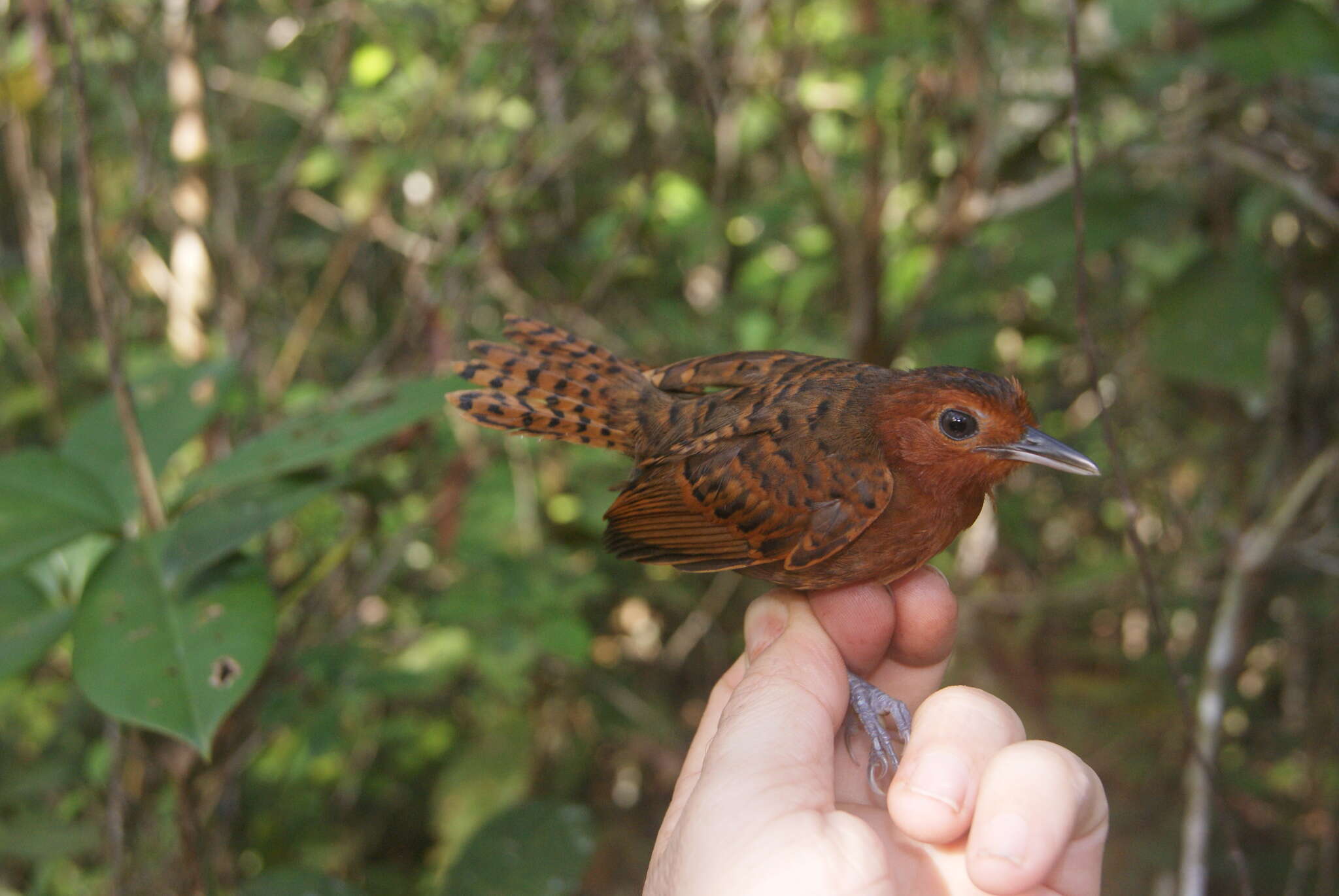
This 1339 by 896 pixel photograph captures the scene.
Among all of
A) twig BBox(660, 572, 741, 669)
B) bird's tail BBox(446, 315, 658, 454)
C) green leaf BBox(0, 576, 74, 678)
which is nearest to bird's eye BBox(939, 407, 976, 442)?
bird's tail BBox(446, 315, 658, 454)

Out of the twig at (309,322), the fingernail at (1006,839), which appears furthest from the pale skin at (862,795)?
the twig at (309,322)

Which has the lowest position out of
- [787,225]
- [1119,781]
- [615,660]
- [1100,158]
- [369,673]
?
[1119,781]

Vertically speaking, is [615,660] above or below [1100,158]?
below

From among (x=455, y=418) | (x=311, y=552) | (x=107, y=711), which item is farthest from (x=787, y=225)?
(x=107, y=711)

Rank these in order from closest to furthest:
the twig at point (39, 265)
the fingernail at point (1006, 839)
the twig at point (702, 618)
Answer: the fingernail at point (1006, 839)
the twig at point (39, 265)
the twig at point (702, 618)

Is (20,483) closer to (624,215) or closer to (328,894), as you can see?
(328,894)

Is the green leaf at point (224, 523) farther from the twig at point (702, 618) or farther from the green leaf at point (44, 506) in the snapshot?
the twig at point (702, 618)

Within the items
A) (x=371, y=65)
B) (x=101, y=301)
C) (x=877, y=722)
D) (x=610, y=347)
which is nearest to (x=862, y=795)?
(x=877, y=722)
